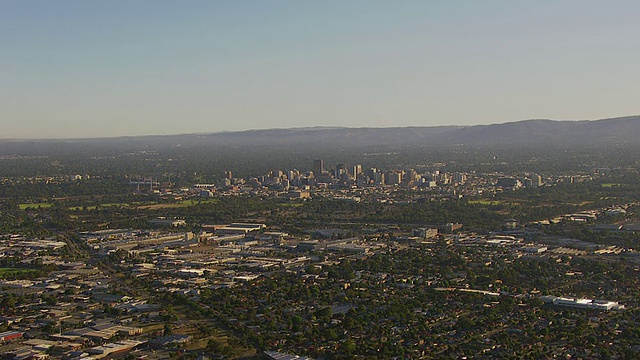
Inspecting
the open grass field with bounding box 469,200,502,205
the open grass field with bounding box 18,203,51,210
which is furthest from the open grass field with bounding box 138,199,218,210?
the open grass field with bounding box 469,200,502,205

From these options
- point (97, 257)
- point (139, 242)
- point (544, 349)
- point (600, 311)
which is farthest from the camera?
point (139, 242)

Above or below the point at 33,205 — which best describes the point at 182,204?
below

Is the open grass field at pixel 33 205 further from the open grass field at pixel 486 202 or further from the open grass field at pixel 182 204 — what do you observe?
the open grass field at pixel 486 202

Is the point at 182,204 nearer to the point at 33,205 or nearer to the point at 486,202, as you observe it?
the point at 33,205

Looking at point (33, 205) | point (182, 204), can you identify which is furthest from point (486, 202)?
point (33, 205)

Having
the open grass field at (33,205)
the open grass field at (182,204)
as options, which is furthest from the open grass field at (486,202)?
the open grass field at (33,205)

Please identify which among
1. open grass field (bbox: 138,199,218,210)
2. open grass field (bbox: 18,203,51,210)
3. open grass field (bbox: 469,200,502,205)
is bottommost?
open grass field (bbox: 469,200,502,205)

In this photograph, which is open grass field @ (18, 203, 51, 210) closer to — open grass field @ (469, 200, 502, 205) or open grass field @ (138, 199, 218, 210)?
open grass field @ (138, 199, 218, 210)

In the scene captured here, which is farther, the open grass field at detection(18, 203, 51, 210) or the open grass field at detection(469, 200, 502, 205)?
the open grass field at detection(469, 200, 502, 205)

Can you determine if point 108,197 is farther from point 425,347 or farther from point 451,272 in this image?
point 425,347

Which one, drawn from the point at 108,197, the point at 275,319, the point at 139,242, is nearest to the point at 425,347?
the point at 275,319

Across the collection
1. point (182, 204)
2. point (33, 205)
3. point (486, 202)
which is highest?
point (33, 205)
